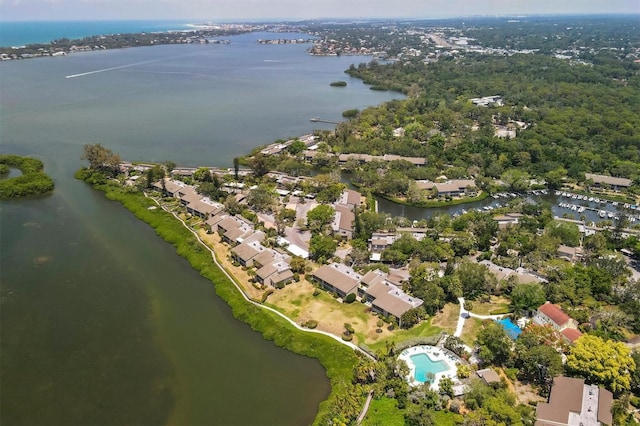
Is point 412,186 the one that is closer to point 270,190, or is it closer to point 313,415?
point 270,190

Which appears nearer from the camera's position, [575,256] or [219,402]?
[219,402]

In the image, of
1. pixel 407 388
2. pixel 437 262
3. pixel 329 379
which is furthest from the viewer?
pixel 437 262

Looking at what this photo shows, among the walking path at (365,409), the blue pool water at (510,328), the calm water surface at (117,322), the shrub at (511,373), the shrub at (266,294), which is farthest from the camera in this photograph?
the shrub at (266,294)

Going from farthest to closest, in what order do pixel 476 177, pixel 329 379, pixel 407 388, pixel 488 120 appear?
pixel 488 120, pixel 476 177, pixel 329 379, pixel 407 388

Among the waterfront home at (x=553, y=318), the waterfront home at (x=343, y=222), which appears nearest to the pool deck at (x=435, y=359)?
the waterfront home at (x=553, y=318)

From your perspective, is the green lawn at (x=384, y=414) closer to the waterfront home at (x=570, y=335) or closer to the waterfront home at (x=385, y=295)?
the waterfront home at (x=385, y=295)

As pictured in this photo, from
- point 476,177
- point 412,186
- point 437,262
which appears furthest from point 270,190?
point 476,177
